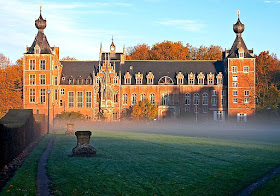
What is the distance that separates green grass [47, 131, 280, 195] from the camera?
17422 millimetres

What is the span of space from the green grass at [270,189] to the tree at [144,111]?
201ft

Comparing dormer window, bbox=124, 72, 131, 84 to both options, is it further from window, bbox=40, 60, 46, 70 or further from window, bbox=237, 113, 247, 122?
window, bbox=237, 113, 247, 122

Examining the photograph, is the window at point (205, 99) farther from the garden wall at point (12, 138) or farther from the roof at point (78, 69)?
the garden wall at point (12, 138)

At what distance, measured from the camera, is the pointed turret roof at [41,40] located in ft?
277

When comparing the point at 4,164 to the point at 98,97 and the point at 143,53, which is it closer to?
the point at 98,97

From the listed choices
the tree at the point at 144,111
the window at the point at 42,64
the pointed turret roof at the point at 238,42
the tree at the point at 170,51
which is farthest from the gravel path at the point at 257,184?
the tree at the point at 170,51

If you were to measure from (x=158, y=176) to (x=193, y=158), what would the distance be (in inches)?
229

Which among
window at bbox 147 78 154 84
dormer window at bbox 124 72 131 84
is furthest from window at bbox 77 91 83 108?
window at bbox 147 78 154 84

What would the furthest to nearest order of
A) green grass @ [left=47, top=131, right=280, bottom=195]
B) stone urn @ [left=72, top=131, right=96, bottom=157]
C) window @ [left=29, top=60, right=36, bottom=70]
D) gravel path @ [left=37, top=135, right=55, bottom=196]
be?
window @ [left=29, top=60, right=36, bottom=70]
stone urn @ [left=72, top=131, right=96, bottom=157]
green grass @ [left=47, top=131, right=280, bottom=195]
gravel path @ [left=37, top=135, right=55, bottom=196]

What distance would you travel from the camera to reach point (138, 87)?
85312 mm

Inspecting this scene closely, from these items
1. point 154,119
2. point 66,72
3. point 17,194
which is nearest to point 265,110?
point 154,119

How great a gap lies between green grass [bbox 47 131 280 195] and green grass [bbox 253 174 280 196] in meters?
1.01

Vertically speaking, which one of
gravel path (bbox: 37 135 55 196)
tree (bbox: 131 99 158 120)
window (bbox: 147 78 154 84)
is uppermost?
window (bbox: 147 78 154 84)

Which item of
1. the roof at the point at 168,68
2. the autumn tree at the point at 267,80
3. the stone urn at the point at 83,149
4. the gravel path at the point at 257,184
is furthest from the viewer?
the roof at the point at 168,68
